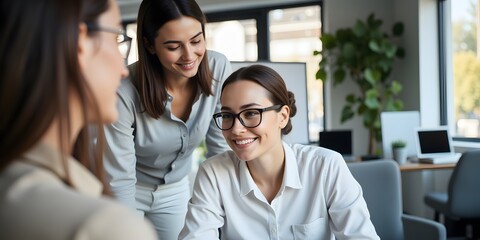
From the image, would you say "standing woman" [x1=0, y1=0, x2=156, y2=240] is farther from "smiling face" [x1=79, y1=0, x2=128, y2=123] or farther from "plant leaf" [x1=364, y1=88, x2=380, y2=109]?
"plant leaf" [x1=364, y1=88, x2=380, y2=109]

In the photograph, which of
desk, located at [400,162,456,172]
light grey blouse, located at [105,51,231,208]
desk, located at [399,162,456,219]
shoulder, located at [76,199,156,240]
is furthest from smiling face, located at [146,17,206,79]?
desk, located at [399,162,456,219]

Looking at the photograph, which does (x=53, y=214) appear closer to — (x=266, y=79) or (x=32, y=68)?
(x=32, y=68)

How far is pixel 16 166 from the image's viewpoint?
0.57 metres

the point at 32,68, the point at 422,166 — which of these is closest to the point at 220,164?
the point at 32,68

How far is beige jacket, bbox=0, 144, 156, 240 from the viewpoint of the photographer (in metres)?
0.50

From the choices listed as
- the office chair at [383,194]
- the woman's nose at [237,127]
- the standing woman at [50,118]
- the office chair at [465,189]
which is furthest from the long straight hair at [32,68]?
the office chair at [465,189]

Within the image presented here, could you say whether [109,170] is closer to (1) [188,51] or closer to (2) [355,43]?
(1) [188,51]

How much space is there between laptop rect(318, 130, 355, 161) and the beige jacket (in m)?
4.12

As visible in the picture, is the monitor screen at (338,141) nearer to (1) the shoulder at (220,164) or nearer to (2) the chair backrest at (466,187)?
(2) the chair backrest at (466,187)

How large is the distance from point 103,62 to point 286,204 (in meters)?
1.16

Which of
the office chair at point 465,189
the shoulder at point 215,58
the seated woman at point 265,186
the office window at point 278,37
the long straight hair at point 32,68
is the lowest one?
the office chair at point 465,189

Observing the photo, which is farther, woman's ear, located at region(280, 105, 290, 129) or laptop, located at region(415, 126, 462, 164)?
laptop, located at region(415, 126, 462, 164)

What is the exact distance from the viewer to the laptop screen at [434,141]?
14.6ft

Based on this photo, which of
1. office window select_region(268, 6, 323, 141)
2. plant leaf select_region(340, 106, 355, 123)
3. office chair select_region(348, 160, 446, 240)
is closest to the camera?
office chair select_region(348, 160, 446, 240)
